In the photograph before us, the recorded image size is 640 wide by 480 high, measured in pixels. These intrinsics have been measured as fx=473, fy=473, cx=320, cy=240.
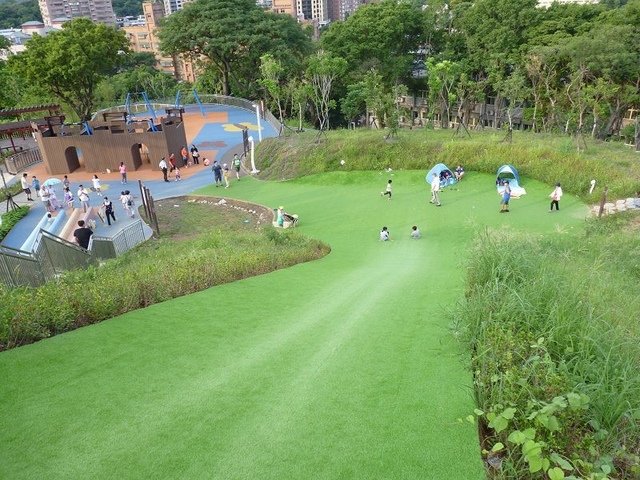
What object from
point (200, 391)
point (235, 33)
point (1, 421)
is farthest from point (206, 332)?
point (235, 33)

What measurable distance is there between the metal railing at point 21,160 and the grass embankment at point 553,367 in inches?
1217

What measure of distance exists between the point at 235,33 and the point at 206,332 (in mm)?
38152

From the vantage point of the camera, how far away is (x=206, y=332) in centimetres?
726

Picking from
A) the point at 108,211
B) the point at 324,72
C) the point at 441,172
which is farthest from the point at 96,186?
the point at 324,72

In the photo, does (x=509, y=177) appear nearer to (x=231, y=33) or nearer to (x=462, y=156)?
(x=462, y=156)

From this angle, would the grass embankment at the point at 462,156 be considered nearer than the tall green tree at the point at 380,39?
Yes

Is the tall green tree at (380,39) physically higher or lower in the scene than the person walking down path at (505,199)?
higher

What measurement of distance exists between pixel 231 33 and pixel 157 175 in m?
19.2

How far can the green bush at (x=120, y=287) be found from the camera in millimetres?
7195

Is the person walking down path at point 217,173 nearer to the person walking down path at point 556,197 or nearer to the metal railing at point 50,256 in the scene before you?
the metal railing at point 50,256

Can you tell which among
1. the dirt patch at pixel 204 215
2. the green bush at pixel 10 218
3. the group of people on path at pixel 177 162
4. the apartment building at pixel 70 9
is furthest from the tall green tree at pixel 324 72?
the apartment building at pixel 70 9

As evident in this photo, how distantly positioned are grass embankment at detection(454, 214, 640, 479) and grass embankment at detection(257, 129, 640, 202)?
12791mm

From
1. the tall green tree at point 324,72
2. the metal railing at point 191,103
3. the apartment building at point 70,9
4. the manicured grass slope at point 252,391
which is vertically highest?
the apartment building at point 70,9

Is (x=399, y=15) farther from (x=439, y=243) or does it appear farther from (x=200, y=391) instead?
(x=200, y=391)
